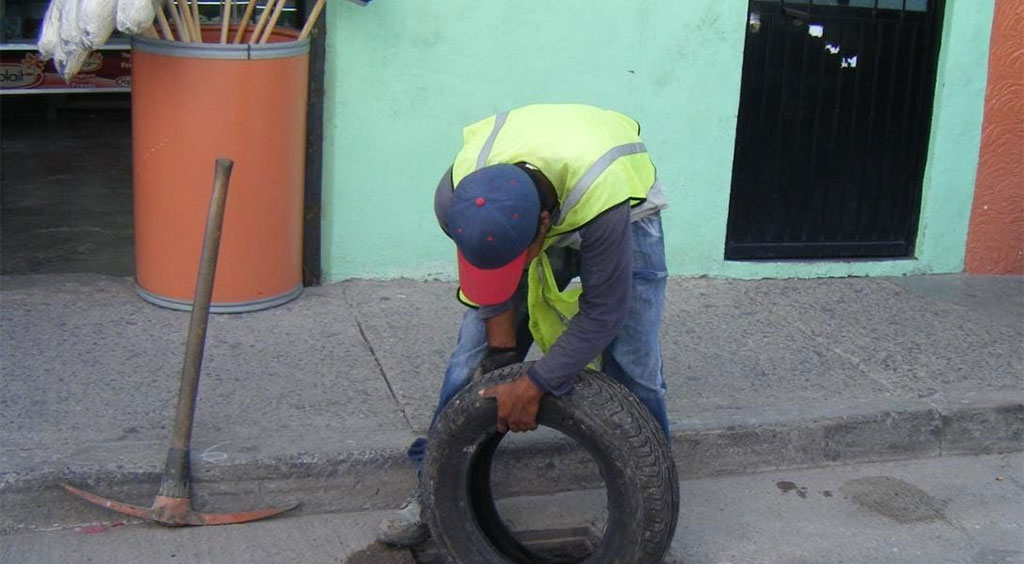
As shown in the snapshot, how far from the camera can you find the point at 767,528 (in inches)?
167

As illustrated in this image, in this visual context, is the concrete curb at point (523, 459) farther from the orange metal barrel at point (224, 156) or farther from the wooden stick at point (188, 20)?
the wooden stick at point (188, 20)

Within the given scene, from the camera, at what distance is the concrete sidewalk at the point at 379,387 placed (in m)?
4.09

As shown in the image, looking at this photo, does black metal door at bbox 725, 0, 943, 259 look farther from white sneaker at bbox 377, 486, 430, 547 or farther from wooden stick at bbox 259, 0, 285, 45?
white sneaker at bbox 377, 486, 430, 547

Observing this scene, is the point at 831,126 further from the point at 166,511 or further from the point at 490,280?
the point at 166,511

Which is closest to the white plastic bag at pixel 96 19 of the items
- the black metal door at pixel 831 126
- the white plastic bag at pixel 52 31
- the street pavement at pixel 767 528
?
the white plastic bag at pixel 52 31

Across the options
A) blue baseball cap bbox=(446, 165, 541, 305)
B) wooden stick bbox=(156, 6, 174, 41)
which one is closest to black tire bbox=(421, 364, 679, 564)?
blue baseball cap bbox=(446, 165, 541, 305)

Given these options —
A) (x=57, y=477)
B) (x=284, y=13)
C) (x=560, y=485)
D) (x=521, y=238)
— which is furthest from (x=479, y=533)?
(x=284, y=13)

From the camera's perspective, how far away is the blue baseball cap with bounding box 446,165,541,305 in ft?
10.0

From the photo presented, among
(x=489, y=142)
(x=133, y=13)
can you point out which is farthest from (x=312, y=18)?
(x=489, y=142)

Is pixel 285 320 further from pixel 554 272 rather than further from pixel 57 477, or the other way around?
pixel 554 272

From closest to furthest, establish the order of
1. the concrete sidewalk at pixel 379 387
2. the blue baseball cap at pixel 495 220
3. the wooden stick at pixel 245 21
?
the blue baseball cap at pixel 495 220 → the concrete sidewalk at pixel 379 387 → the wooden stick at pixel 245 21

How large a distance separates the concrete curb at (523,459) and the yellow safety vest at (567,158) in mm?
917

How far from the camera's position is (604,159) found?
132 inches

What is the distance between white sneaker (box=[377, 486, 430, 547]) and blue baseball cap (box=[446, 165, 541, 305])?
1.03 metres
